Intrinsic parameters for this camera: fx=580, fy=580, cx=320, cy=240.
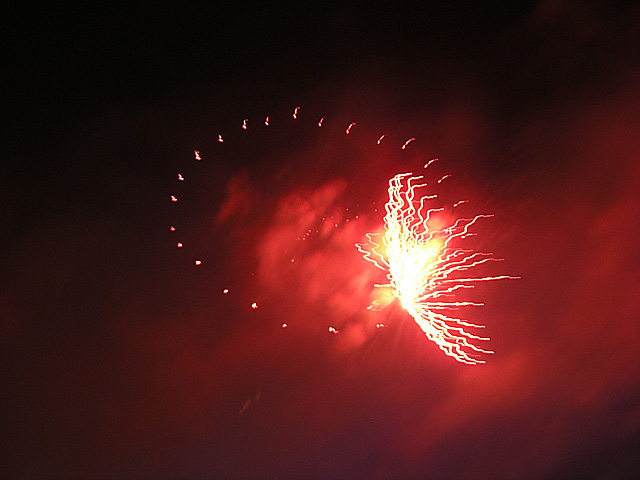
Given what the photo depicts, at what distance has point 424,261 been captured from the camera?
427 centimetres

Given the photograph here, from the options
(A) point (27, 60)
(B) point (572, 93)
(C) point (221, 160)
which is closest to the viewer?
(A) point (27, 60)

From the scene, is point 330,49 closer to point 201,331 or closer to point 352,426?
point 201,331

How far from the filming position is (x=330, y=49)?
422 cm

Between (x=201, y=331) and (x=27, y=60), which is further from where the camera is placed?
(x=201, y=331)

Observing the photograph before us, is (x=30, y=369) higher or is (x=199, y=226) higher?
(x=199, y=226)

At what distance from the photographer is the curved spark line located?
422cm

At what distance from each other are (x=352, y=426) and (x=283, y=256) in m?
1.50

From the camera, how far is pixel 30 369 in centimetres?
416

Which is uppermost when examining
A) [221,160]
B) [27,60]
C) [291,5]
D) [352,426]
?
[291,5]

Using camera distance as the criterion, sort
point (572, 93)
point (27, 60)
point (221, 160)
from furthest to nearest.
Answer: point (572, 93) < point (221, 160) < point (27, 60)

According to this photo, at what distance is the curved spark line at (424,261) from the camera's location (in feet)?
13.9

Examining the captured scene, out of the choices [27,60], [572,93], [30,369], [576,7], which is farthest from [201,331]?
[576,7]

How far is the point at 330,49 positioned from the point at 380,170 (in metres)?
0.96

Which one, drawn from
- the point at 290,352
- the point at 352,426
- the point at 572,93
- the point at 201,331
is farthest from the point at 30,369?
the point at 572,93
